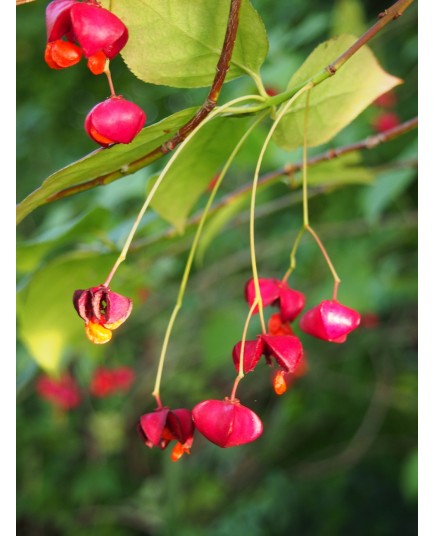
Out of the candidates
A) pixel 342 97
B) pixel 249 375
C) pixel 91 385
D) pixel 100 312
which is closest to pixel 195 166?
pixel 342 97

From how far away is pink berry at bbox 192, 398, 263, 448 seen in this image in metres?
0.40

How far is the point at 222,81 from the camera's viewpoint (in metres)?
0.42

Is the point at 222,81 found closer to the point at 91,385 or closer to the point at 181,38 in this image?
the point at 181,38

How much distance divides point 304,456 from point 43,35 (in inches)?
75.7

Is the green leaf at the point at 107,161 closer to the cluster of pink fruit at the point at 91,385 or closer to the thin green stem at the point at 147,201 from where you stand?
the thin green stem at the point at 147,201

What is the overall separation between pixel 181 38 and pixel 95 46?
0.34 feet

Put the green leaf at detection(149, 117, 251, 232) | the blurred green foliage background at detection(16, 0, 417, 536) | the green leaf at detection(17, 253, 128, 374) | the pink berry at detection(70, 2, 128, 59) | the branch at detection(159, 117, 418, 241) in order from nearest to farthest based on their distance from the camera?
the pink berry at detection(70, 2, 128, 59) < the green leaf at detection(149, 117, 251, 232) < the branch at detection(159, 117, 418, 241) < the green leaf at detection(17, 253, 128, 374) < the blurred green foliage background at detection(16, 0, 417, 536)

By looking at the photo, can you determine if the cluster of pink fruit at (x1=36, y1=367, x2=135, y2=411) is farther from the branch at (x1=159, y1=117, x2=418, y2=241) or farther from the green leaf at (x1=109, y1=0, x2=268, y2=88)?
the green leaf at (x1=109, y1=0, x2=268, y2=88)

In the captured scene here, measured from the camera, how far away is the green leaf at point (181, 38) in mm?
452

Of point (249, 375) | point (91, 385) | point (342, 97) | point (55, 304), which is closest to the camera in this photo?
point (342, 97)

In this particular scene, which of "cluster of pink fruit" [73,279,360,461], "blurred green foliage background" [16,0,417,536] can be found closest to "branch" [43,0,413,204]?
"cluster of pink fruit" [73,279,360,461]

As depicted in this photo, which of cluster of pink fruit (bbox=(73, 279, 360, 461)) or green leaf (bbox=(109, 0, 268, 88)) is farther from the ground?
green leaf (bbox=(109, 0, 268, 88))

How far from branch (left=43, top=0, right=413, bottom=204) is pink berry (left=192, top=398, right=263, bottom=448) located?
6.1 inches

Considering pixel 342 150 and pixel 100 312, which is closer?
pixel 100 312
